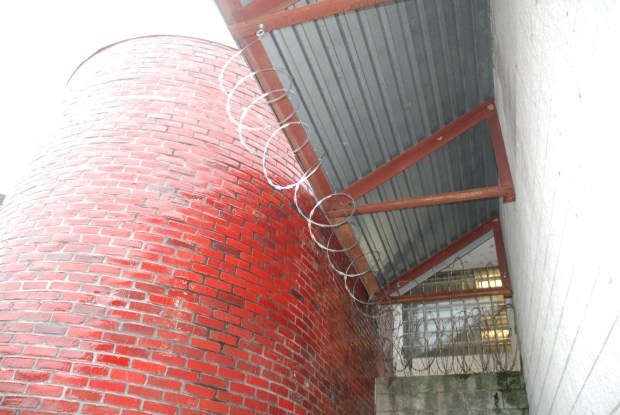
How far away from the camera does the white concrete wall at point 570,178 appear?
1.67 meters

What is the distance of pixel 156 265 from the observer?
342 centimetres

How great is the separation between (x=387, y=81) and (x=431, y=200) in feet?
4.06

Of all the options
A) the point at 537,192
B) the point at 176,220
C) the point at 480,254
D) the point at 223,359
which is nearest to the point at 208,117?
the point at 176,220

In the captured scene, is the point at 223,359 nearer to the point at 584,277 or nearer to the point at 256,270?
the point at 256,270

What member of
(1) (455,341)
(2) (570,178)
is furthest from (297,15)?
(1) (455,341)

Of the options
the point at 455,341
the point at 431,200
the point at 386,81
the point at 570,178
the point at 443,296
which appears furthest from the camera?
the point at 455,341

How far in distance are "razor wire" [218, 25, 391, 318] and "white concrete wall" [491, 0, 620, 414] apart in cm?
170

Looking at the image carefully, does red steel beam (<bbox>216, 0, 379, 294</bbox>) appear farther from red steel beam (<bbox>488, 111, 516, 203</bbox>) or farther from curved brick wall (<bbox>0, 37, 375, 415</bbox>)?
red steel beam (<bbox>488, 111, 516, 203</bbox>)

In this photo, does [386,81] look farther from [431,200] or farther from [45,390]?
[45,390]

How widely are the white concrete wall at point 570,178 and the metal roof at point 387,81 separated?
72cm

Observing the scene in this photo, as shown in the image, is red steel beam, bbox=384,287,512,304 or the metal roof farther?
red steel beam, bbox=384,287,512,304

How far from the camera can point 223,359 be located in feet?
11.1

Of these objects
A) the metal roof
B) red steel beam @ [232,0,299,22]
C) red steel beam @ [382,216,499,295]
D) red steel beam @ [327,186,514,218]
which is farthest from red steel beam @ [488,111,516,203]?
red steel beam @ [382,216,499,295]

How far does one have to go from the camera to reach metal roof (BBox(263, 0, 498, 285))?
4.26 m
